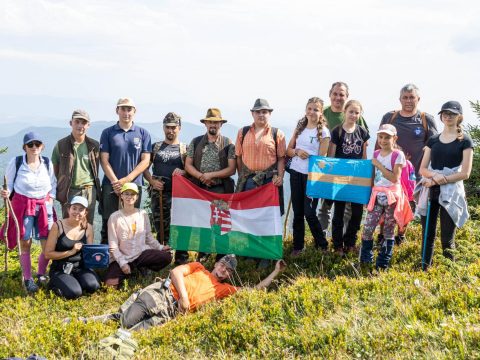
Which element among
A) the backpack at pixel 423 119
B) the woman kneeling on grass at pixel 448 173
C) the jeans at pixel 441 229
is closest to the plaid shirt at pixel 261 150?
the backpack at pixel 423 119

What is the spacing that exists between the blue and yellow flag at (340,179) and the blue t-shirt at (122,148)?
375 centimetres

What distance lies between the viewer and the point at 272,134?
954 cm

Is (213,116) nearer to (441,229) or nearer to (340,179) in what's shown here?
(340,179)

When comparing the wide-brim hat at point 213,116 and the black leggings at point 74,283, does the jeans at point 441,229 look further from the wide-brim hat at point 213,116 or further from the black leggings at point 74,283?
the black leggings at point 74,283

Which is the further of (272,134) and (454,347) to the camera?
(272,134)

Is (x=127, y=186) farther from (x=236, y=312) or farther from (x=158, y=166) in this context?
(x=236, y=312)

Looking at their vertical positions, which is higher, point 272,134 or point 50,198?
point 272,134

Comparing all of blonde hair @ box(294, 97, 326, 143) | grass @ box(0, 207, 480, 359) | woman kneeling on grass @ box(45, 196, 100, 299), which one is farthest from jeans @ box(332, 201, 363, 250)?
woman kneeling on grass @ box(45, 196, 100, 299)

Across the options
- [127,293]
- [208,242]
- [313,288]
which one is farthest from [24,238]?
[313,288]

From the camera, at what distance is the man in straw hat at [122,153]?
33.1 feet

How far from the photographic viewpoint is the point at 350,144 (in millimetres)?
9242

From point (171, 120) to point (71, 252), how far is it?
11.4 feet

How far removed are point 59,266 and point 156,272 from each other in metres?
2.06

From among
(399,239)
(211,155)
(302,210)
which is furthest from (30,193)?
(399,239)
